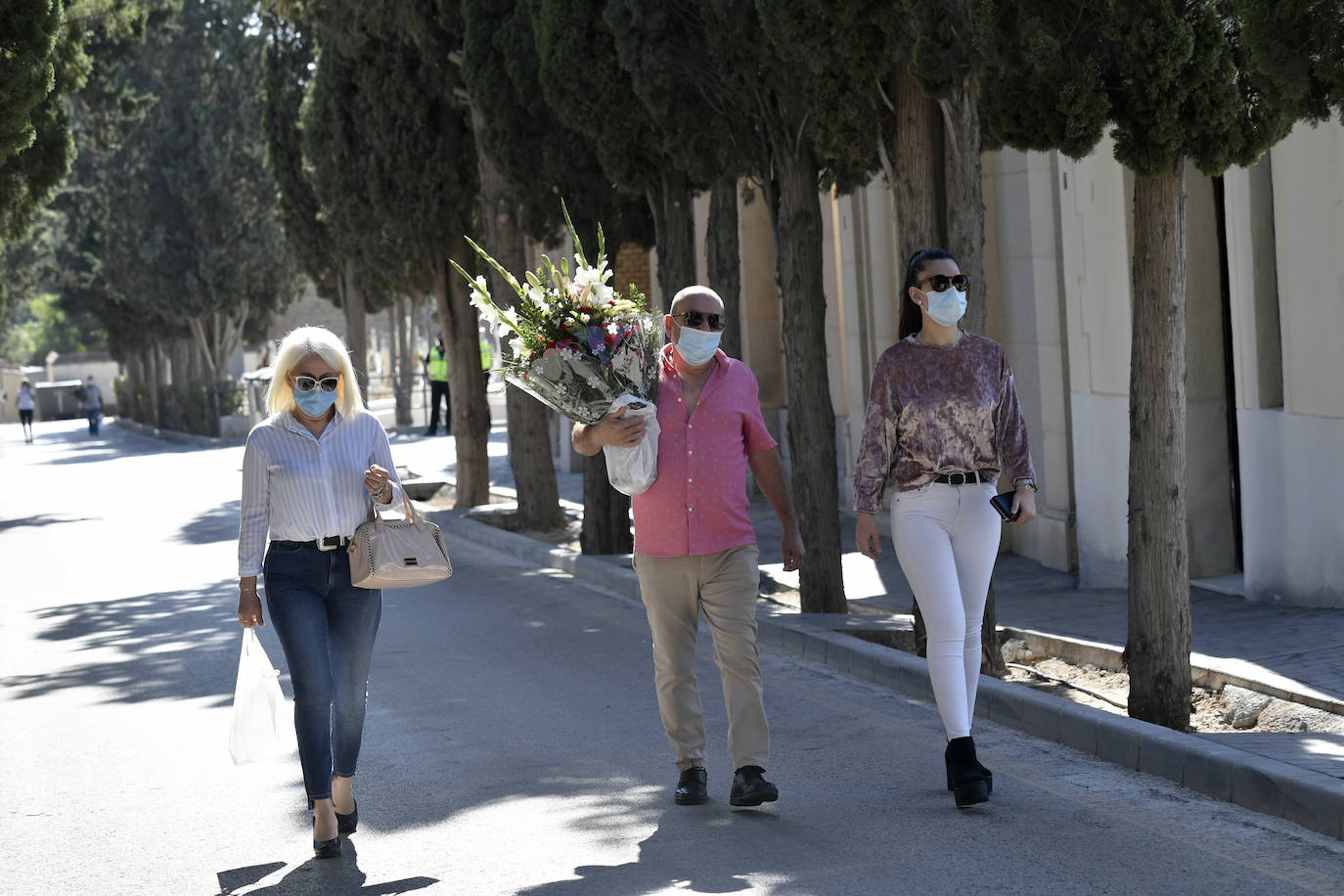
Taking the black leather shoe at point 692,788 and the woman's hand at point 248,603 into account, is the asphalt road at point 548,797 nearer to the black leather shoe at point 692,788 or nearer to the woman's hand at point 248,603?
the black leather shoe at point 692,788

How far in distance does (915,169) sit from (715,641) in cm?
409

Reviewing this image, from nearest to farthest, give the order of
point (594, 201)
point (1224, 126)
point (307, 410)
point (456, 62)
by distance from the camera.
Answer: point (307, 410) < point (1224, 126) < point (594, 201) < point (456, 62)

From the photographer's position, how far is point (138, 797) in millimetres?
7086

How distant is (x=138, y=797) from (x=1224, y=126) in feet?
17.3

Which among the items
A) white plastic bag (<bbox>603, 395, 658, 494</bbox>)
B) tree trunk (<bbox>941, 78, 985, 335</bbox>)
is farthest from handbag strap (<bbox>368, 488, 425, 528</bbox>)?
tree trunk (<bbox>941, 78, 985, 335</bbox>)

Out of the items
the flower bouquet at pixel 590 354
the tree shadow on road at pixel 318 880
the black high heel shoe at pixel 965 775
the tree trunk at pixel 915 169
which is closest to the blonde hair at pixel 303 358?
the flower bouquet at pixel 590 354

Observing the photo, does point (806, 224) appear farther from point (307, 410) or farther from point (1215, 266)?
point (307, 410)

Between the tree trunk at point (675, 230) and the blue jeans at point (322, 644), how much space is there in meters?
7.99

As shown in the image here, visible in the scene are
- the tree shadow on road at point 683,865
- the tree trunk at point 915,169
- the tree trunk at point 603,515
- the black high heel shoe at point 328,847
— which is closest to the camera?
the tree shadow on road at point 683,865

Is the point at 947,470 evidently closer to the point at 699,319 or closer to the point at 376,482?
the point at 699,319

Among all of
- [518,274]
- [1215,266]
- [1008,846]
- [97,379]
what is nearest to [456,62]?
[518,274]

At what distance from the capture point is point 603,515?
1501cm

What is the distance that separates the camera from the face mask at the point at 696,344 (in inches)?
245

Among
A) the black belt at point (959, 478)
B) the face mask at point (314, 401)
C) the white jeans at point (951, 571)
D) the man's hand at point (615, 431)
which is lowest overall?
the white jeans at point (951, 571)
